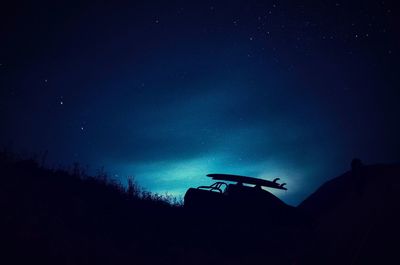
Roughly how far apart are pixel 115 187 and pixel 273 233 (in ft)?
17.6

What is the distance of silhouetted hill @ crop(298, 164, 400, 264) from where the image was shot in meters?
6.33

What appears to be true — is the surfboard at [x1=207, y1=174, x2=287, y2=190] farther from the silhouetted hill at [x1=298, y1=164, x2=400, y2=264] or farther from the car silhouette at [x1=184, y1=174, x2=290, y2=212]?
the silhouetted hill at [x1=298, y1=164, x2=400, y2=264]

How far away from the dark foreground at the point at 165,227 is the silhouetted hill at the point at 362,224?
0.08ft

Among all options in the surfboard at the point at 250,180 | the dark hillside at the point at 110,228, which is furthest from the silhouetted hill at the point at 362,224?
the surfboard at the point at 250,180

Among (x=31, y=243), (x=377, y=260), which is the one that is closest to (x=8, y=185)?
(x=31, y=243)

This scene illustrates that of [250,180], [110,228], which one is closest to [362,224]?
[250,180]

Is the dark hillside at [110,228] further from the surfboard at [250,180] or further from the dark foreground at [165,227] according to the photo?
the surfboard at [250,180]

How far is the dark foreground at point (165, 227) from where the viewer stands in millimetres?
4965

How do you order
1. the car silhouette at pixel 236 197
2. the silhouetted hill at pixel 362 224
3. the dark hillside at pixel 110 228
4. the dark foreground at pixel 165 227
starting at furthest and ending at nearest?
1. the car silhouette at pixel 236 197
2. the silhouetted hill at pixel 362 224
3. the dark foreground at pixel 165 227
4. the dark hillside at pixel 110 228

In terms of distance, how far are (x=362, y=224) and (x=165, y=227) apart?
5.54 m

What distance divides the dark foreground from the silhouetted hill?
0.02m

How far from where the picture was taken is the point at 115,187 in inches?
360

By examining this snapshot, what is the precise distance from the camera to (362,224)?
757 centimetres

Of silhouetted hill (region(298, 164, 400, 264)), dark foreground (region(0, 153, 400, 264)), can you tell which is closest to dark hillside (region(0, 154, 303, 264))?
dark foreground (region(0, 153, 400, 264))
